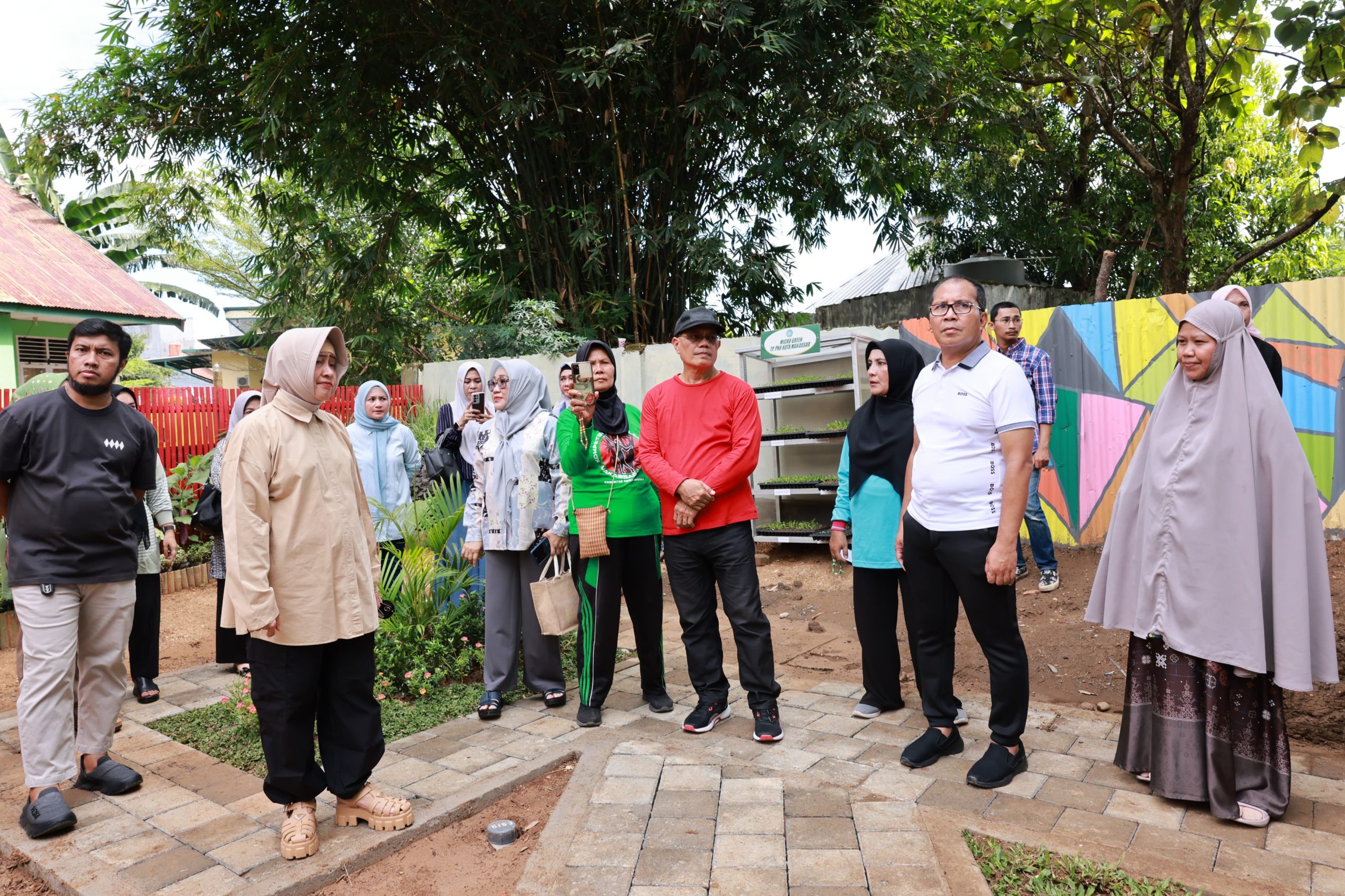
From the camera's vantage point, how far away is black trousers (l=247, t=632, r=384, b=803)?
2.99 meters

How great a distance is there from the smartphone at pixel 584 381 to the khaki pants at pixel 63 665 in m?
2.18

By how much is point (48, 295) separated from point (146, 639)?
10823 mm

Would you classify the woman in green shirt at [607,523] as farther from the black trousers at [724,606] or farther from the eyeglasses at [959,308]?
the eyeglasses at [959,308]

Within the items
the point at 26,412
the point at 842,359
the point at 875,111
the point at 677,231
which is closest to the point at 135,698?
the point at 26,412

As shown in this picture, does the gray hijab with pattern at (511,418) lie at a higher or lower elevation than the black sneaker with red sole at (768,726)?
higher

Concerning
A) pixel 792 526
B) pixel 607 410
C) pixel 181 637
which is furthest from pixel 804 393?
pixel 181 637

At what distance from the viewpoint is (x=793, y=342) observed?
28.2ft

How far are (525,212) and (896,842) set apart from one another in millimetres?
10215

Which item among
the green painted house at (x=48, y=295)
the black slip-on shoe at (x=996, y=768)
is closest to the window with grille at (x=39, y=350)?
the green painted house at (x=48, y=295)

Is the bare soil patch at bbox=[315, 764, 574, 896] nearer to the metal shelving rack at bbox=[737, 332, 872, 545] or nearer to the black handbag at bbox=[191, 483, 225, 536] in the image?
the black handbag at bbox=[191, 483, 225, 536]

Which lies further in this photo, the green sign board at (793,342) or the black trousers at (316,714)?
the green sign board at (793,342)

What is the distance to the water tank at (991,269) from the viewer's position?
13422 millimetres

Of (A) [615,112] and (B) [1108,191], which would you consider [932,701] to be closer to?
(A) [615,112]

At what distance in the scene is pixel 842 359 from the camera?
9.09 metres
